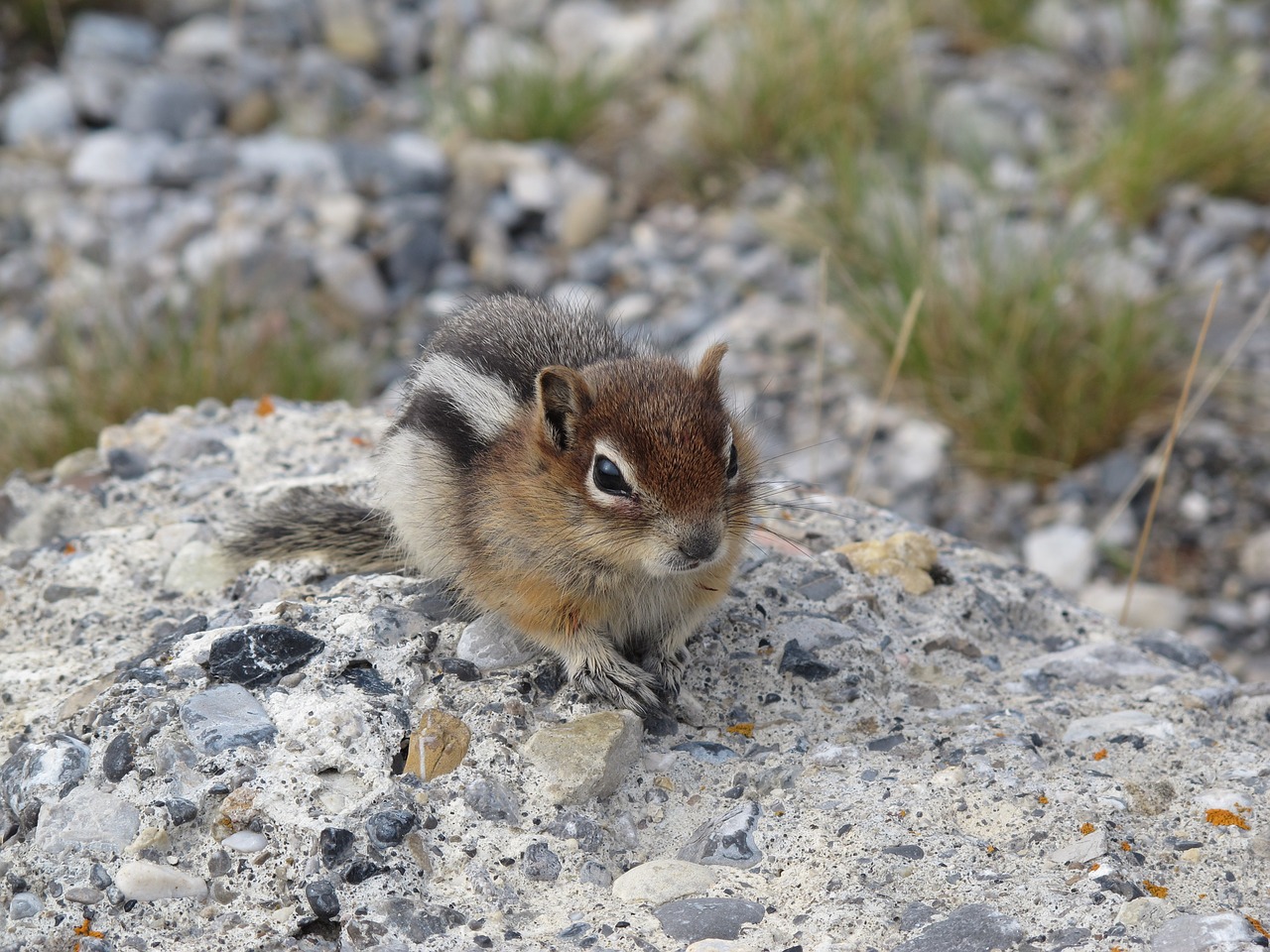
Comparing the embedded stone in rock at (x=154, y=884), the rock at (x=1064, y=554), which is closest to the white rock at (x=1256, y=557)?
the rock at (x=1064, y=554)

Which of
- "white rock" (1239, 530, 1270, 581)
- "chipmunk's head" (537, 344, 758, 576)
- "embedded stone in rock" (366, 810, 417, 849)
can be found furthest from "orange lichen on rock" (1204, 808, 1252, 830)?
"white rock" (1239, 530, 1270, 581)

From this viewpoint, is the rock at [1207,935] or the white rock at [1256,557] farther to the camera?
the white rock at [1256,557]

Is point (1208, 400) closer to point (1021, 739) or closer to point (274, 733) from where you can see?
point (1021, 739)

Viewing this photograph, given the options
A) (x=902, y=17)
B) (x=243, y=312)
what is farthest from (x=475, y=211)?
(x=902, y=17)

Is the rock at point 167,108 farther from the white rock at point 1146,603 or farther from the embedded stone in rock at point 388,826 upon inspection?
the embedded stone in rock at point 388,826

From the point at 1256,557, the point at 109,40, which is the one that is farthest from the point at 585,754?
the point at 109,40

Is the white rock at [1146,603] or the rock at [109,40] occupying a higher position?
the rock at [109,40]
